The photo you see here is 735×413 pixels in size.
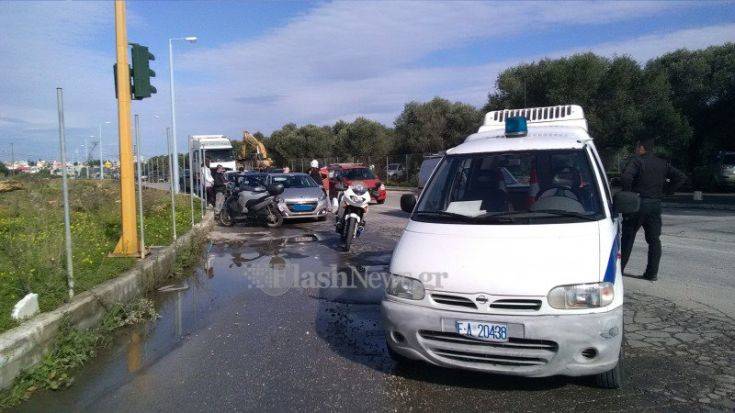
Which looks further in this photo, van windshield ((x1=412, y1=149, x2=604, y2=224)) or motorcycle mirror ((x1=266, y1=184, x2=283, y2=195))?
motorcycle mirror ((x1=266, y1=184, x2=283, y2=195))

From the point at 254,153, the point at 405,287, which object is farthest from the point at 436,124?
the point at 405,287

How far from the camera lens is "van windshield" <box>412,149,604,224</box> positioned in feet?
15.3

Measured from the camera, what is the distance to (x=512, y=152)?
5.27 metres


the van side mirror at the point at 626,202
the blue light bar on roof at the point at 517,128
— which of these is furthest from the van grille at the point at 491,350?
the blue light bar on roof at the point at 517,128

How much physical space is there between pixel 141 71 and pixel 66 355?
16.5 ft

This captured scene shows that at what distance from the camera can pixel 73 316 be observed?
5.18 meters

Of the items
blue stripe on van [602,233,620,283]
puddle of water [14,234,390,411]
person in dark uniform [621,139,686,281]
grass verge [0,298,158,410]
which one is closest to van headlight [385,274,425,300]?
blue stripe on van [602,233,620,283]

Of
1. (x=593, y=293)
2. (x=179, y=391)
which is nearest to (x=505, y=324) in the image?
(x=593, y=293)

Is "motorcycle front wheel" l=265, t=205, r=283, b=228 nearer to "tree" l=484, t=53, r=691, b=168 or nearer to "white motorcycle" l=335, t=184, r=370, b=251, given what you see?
"white motorcycle" l=335, t=184, r=370, b=251

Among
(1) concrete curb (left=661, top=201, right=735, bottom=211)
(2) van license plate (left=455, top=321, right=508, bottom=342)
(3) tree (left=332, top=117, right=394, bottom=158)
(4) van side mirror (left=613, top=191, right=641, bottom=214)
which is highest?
(3) tree (left=332, top=117, right=394, bottom=158)

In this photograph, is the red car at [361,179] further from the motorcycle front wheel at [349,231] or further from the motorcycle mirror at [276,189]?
the motorcycle front wheel at [349,231]

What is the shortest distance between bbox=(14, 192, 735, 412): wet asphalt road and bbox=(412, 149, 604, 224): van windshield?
131 cm

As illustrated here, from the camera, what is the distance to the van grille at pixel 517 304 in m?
3.78

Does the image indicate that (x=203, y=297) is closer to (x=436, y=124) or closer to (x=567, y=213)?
(x=567, y=213)
